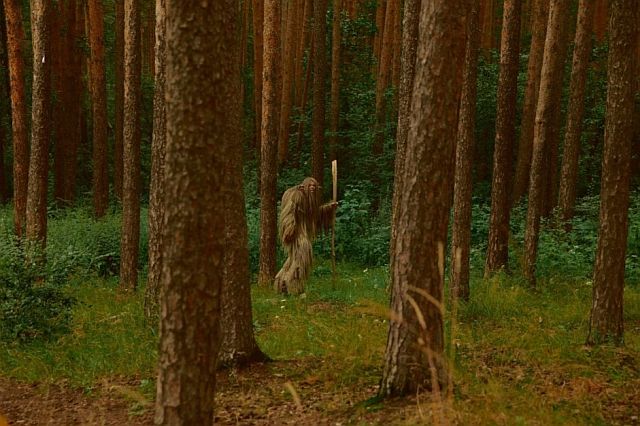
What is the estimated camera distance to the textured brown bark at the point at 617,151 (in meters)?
7.37

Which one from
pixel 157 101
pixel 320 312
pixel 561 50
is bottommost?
pixel 320 312

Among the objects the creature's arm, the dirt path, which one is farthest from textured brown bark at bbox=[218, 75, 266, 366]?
the creature's arm

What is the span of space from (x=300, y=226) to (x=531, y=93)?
982 centimetres

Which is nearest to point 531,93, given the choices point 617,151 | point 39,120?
point 617,151

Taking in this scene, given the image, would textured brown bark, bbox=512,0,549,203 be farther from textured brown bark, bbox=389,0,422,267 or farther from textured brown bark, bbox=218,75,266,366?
textured brown bark, bbox=218,75,266,366

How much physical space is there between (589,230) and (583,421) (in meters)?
11.0

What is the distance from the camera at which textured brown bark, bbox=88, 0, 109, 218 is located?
19.4 meters

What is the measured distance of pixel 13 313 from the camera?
8.70m

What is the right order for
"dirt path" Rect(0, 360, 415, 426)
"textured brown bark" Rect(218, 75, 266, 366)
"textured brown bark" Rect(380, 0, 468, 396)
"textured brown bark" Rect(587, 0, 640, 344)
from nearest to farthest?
"textured brown bark" Rect(380, 0, 468, 396), "dirt path" Rect(0, 360, 415, 426), "textured brown bark" Rect(218, 75, 266, 366), "textured brown bark" Rect(587, 0, 640, 344)

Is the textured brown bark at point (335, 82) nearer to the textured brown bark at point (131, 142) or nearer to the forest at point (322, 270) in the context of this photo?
the forest at point (322, 270)

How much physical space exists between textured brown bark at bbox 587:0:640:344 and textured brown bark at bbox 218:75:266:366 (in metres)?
3.90

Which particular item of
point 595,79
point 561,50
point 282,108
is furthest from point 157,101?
point 595,79

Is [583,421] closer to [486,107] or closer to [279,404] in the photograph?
[279,404]

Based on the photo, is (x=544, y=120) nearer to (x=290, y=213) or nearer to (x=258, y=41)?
(x=290, y=213)
